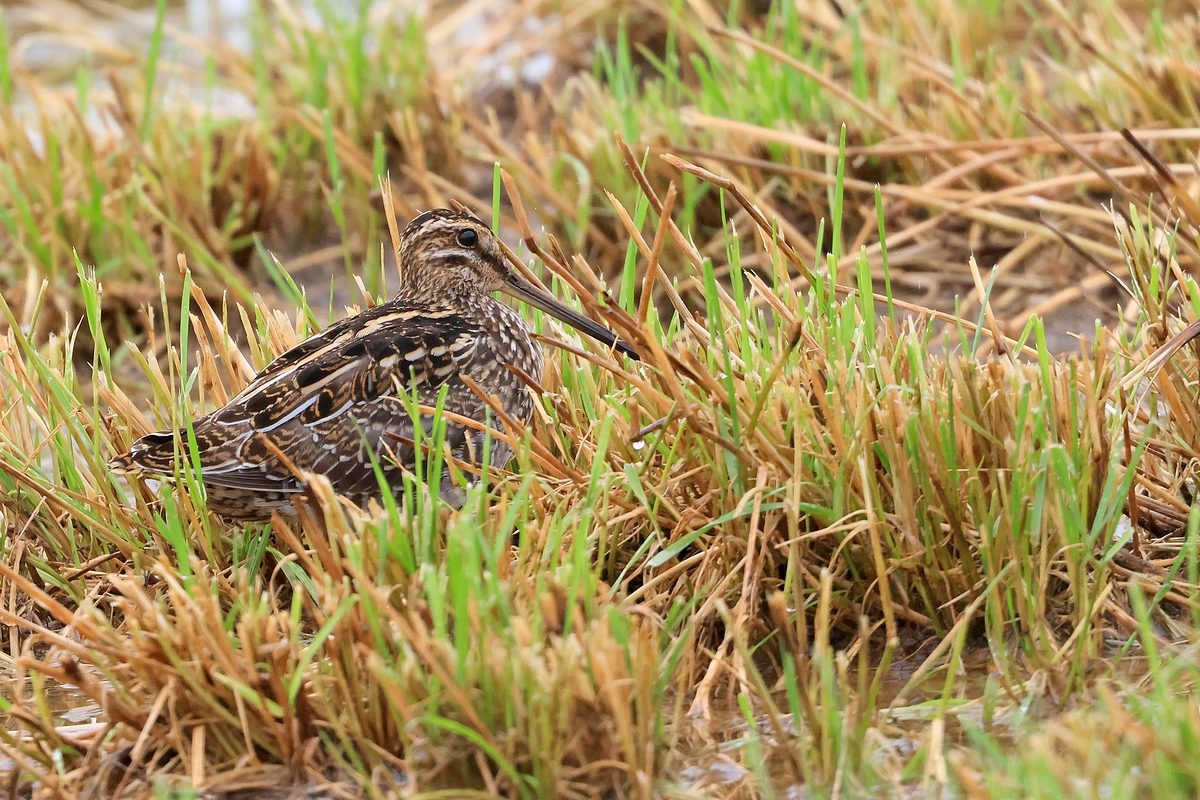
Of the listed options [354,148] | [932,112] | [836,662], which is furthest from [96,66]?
[836,662]

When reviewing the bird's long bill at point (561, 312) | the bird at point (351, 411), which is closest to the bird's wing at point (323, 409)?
the bird at point (351, 411)

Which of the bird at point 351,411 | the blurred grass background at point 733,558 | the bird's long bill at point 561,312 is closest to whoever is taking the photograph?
the blurred grass background at point 733,558

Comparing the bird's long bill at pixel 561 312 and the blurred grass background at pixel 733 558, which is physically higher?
the bird's long bill at pixel 561 312

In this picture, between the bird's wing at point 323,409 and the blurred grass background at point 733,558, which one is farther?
the bird's wing at point 323,409

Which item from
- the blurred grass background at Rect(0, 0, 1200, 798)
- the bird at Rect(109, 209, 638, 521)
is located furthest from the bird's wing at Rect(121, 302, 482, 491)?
the blurred grass background at Rect(0, 0, 1200, 798)

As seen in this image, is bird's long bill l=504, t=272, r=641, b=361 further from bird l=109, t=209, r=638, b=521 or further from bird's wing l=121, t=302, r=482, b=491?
bird's wing l=121, t=302, r=482, b=491

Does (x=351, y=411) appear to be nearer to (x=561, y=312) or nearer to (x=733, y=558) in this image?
(x=561, y=312)

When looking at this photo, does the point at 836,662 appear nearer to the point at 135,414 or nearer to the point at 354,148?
the point at 135,414

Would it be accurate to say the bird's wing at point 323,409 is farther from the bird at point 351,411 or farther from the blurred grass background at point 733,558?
the blurred grass background at point 733,558
